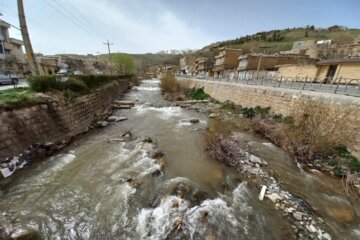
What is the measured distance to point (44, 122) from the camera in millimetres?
8406

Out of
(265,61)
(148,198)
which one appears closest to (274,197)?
(148,198)

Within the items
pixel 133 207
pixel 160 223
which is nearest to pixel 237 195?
pixel 160 223

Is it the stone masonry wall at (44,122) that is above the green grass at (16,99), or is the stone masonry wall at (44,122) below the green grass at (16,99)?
below

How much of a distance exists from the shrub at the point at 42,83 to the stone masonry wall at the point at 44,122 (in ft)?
2.42

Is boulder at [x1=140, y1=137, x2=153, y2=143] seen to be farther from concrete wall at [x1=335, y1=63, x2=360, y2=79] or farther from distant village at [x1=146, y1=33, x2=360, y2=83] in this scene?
concrete wall at [x1=335, y1=63, x2=360, y2=79]

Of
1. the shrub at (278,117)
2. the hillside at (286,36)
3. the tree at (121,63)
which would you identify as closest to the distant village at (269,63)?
the shrub at (278,117)

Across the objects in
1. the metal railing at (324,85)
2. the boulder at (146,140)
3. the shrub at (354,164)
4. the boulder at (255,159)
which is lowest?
the boulder at (146,140)

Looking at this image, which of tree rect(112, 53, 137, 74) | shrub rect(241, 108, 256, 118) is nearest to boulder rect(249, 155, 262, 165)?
shrub rect(241, 108, 256, 118)

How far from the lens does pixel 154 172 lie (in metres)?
6.46

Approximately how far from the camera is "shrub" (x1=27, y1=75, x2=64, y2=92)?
9.13 metres

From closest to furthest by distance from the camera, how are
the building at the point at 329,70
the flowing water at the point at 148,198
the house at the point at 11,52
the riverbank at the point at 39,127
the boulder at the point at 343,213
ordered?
the flowing water at the point at 148,198 < the boulder at the point at 343,213 < the riverbank at the point at 39,127 < the building at the point at 329,70 < the house at the point at 11,52

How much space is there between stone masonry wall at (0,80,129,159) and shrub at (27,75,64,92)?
737 millimetres

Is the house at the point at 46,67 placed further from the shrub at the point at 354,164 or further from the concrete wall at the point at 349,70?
the concrete wall at the point at 349,70

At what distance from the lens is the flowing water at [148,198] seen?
4312 millimetres
